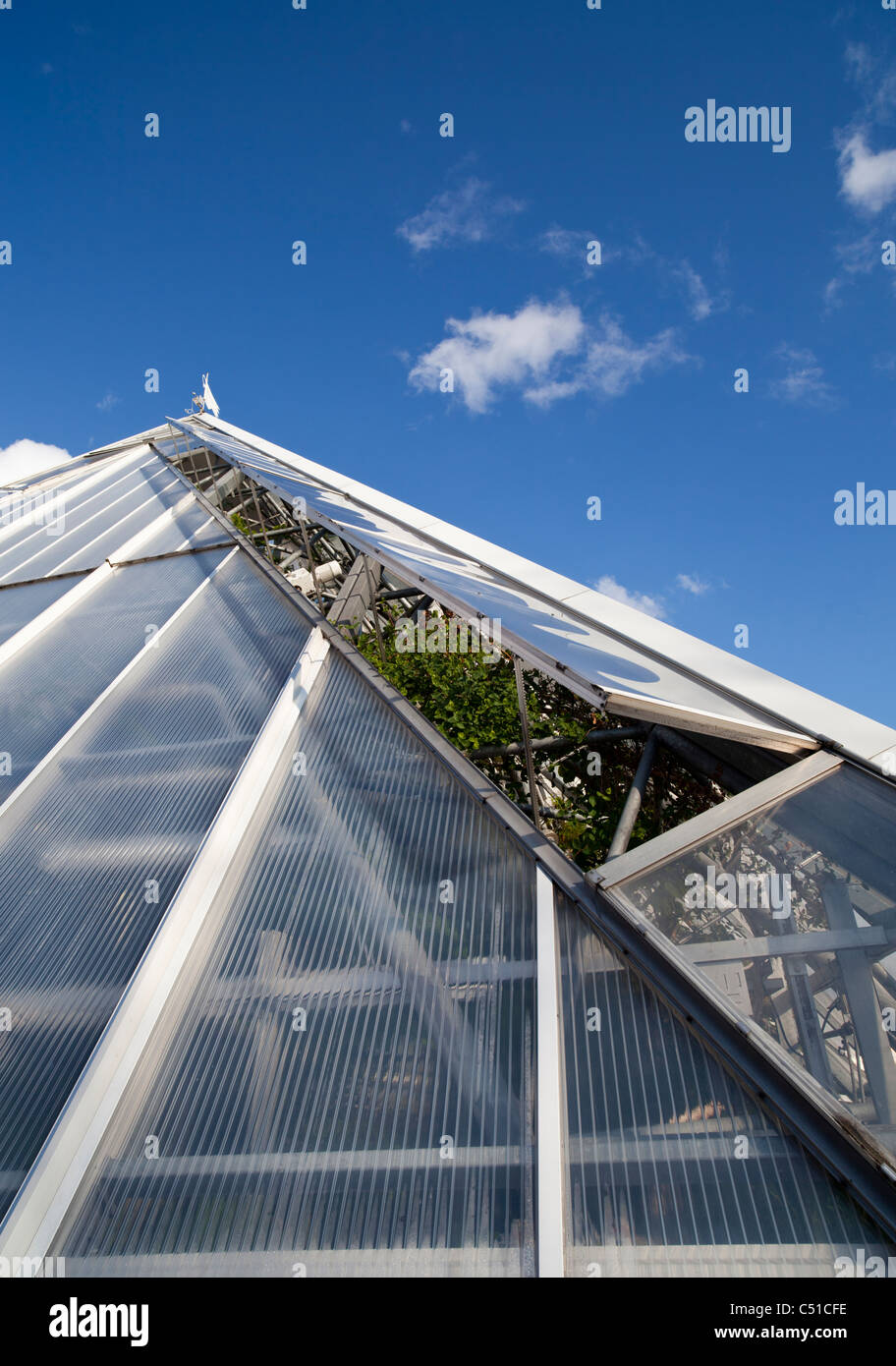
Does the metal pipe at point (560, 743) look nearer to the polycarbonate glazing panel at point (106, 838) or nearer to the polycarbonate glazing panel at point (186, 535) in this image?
the polycarbonate glazing panel at point (106, 838)

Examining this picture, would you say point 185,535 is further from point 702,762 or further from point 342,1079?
point 342,1079

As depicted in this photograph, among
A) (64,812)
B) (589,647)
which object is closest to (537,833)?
(589,647)

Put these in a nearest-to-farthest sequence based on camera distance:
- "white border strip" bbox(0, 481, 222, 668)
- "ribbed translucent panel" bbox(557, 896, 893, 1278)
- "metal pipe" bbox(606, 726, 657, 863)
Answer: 1. "ribbed translucent panel" bbox(557, 896, 893, 1278)
2. "metal pipe" bbox(606, 726, 657, 863)
3. "white border strip" bbox(0, 481, 222, 668)

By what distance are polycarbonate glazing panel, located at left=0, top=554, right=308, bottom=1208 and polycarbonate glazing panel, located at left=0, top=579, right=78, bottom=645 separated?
227 centimetres

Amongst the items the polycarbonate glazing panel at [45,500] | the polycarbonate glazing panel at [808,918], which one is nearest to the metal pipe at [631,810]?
the polycarbonate glazing panel at [808,918]

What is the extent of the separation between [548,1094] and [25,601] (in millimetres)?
7500

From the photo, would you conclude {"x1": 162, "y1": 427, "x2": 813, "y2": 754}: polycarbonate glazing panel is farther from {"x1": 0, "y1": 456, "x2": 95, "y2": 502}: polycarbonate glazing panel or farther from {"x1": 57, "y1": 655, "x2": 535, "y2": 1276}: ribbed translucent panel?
{"x1": 0, "y1": 456, "x2": 95, "y2": 502}: polycarbonate glazing panel

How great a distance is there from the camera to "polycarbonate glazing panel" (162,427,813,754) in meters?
2.70

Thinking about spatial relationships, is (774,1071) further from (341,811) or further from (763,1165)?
(341,811)

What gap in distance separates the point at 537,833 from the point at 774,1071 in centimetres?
117

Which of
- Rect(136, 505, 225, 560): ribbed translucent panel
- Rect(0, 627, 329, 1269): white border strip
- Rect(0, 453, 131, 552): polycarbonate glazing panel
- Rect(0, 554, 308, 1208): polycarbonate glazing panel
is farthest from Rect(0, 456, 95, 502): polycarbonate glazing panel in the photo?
Rect(0, 627, 329, 1269): white border strip

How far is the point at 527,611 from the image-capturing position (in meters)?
3.99

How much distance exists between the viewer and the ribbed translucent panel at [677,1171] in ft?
4.77
